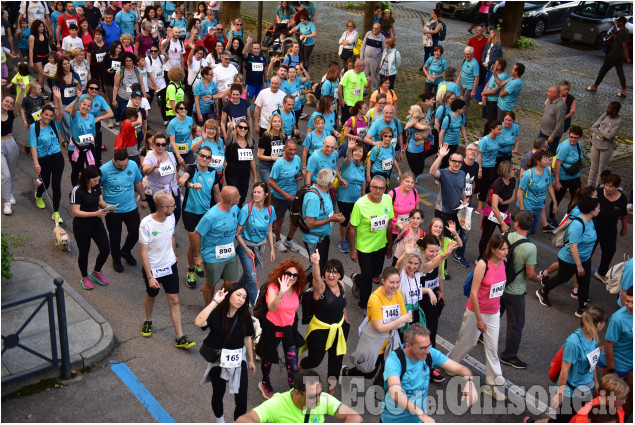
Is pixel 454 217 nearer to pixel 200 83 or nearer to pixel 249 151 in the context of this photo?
pixel 249 151

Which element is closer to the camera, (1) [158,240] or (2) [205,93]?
(1) [158,240]

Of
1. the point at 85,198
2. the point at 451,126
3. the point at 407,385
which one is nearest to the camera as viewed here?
the point at 407,385

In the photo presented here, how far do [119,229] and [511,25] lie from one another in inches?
686

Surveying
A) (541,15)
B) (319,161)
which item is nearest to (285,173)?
(319,161)

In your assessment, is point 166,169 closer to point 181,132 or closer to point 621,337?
point 181,132

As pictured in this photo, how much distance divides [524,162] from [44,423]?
25.3ft

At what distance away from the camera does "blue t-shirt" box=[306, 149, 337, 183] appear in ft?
33.3

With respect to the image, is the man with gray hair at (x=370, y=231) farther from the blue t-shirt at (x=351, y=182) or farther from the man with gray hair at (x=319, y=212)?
the blue t-shirt at (x=351, y=182)

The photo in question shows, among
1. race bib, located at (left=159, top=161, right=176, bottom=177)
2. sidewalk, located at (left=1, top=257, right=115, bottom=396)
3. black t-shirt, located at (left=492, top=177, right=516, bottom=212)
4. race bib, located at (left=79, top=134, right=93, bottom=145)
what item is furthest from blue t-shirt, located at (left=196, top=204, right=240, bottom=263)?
black t-shirt, located at (left=492, top=177, right=516, bottom=212)

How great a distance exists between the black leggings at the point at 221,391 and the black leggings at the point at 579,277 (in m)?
4.70

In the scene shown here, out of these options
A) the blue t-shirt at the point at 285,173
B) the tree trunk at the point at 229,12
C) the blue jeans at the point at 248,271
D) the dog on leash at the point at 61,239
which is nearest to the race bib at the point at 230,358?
the blue jeans at the point at 248,271

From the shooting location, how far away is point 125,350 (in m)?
8.09

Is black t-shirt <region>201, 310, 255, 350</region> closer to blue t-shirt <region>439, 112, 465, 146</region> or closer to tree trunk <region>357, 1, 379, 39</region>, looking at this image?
blue t-shirt <region>439, 112, 465, 146</region>

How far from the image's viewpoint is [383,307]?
7.12 metres
